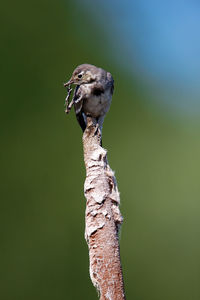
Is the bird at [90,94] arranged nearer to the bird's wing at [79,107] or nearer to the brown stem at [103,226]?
the bird's wing at [79,107]

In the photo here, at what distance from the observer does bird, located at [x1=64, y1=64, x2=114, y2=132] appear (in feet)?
5.86

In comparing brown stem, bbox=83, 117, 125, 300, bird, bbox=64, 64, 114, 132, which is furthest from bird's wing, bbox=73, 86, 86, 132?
brown stem, bbox=83, 117, 125, 300

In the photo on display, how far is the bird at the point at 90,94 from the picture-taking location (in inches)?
70.3

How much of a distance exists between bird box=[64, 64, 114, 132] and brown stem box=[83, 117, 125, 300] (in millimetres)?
342

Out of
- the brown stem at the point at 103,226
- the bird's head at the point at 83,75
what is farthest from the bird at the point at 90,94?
the brown stem at the point at 103,226

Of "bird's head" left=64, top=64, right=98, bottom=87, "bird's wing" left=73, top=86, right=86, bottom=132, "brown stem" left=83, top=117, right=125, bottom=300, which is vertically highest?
"bird's head" left=64, top=64, right=98, bottom=87

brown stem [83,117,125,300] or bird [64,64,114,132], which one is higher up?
bird [64,64,114,132]

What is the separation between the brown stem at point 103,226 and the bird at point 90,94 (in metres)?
0.34

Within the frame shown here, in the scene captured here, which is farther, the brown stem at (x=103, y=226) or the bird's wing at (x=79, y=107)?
the bird's wing at (x=79, y=107)

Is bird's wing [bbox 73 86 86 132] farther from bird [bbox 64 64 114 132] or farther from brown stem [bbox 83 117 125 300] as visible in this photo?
brown stem [bbox 83 117 125 300]

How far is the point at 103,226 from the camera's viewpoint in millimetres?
1229

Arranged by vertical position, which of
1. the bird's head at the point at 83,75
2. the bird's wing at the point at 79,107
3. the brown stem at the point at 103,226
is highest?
the bird's head at the point at 83,75
